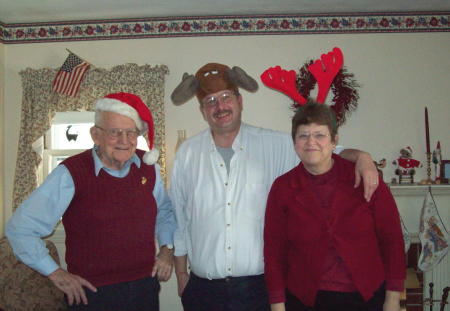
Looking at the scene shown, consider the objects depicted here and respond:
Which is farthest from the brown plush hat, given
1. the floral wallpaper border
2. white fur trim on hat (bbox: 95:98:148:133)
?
the floral wallpaper border

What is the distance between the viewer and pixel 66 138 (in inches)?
161

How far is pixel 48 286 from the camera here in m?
3.26

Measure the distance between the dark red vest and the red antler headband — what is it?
34.0 inches

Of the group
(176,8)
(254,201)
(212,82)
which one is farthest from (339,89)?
(254,201)

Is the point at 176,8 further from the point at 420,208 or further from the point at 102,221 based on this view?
the point at 420,208

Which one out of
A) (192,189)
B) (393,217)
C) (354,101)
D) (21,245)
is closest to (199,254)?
(192,189)

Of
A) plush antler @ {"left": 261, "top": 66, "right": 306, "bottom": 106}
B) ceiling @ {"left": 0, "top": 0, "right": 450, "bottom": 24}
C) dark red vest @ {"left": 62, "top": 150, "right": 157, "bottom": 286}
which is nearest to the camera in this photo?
dark red vest @ {"left": 62, "top": 150, "right": 157, "bottom": 286}

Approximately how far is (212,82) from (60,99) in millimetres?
2599

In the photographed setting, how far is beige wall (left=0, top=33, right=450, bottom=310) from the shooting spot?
381cm

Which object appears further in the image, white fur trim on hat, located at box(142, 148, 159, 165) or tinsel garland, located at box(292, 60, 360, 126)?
tinsel garland, located at box(292, 60, 360, 126)

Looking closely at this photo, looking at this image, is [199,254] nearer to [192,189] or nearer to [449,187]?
[192,189]

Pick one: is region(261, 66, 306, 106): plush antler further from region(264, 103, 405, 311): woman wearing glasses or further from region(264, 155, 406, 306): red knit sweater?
region(264, 155, 406, 306): red knit sweater

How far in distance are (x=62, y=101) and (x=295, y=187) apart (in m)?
3.10

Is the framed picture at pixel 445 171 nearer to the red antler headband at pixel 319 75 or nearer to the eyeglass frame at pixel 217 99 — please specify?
the red antler headband at pixel 319 75
